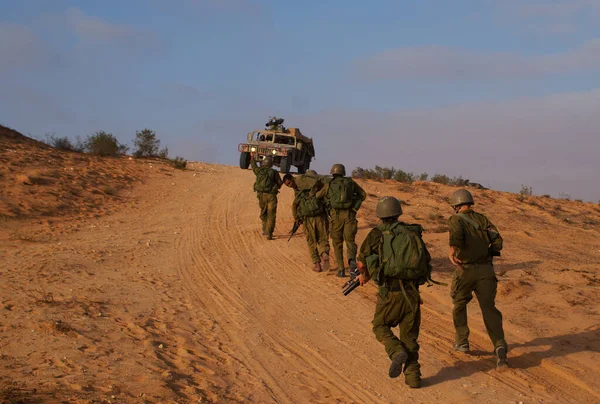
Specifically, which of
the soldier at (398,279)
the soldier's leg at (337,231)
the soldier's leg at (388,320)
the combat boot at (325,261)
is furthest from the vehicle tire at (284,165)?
the soldier's leg at (388,320)

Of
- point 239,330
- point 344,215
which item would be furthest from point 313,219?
point 239,330

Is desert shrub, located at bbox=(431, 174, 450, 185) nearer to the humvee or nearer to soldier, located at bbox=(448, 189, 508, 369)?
the humvee

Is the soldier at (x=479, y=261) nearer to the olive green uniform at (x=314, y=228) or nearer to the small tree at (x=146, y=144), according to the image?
the olive green uniform at (x=314, y=228)

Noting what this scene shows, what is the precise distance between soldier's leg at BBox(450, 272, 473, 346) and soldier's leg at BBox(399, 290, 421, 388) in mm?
1048

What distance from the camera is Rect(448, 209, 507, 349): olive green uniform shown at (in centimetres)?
627

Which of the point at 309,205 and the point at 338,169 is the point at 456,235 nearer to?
the point at 338,169

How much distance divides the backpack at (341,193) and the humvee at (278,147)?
13.9 meters

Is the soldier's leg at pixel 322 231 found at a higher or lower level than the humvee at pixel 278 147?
lower

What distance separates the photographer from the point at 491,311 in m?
6.31

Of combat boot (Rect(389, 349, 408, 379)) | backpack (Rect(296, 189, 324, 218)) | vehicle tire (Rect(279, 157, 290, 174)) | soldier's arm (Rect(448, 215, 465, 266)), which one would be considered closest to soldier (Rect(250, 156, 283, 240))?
backpack (Rect(296, 189, 324, 218))

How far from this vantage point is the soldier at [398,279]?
544cm

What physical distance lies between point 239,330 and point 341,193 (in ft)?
11.3

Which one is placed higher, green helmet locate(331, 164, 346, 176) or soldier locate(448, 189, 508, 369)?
green helmet locate(331, 164, 346, 176)

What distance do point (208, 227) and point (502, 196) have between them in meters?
13.9
